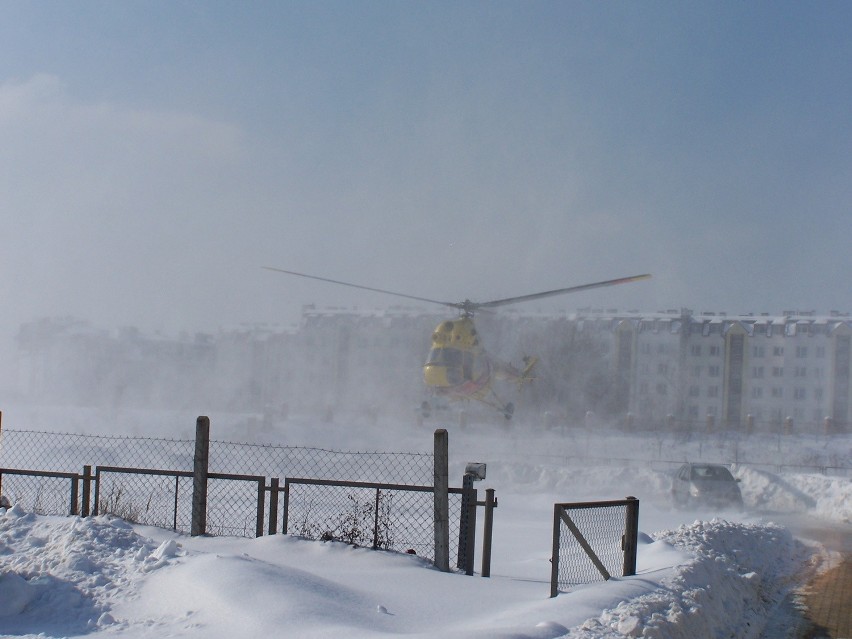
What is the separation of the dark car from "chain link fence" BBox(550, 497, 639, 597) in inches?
505

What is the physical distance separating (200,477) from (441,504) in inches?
109

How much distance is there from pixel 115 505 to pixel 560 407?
4806cm

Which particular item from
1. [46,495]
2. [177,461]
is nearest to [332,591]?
[46,495]

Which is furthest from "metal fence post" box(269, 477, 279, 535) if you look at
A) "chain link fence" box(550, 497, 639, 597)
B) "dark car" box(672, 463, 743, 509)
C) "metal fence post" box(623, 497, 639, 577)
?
"dark car" box(672, 463, 743, 509)

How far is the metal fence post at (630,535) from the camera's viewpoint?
7945 millimetres

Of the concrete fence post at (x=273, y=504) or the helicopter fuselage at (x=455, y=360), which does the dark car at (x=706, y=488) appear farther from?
the concrete fence post at (x=273, y=504)

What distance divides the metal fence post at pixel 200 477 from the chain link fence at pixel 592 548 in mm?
3869

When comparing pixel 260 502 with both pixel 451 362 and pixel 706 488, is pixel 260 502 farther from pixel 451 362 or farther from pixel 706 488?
pixel 451 362

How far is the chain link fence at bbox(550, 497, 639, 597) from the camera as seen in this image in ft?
24.2

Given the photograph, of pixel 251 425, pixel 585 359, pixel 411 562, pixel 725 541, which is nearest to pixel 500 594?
pixel 411 562

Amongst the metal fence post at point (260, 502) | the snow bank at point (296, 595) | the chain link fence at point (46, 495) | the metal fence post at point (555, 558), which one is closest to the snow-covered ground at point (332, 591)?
the snow bank at point (296, 595)

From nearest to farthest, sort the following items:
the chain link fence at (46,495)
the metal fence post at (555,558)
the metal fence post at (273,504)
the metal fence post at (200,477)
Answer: the metal fence post at (555,558), the metal fence post at (273,504), the metal fence post at (200,477), the chain link fence at (46,495)

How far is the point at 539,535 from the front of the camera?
15500 millimetres

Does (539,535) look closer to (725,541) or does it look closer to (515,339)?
(725,541)
